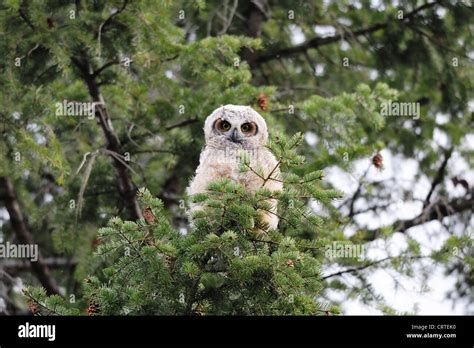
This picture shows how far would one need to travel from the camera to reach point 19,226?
9.50 meters

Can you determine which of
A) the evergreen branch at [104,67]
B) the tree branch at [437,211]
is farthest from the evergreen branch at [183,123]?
the tree branch at [437,211]

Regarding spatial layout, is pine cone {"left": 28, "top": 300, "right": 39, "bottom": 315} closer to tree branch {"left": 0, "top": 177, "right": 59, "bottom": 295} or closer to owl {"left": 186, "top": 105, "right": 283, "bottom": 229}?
owl {"left": 186, "top": 105, "right": 283, "bottom": 229}

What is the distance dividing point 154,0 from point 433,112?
4214 mm

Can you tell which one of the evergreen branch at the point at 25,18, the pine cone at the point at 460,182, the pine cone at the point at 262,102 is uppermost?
the evergreen branch at the point at 25,18

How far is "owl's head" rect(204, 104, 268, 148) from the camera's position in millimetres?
7230

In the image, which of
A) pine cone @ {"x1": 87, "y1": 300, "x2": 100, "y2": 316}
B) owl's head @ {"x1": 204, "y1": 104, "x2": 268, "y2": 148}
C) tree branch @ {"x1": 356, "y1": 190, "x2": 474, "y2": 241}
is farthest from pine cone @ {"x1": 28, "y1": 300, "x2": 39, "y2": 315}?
tree branch @ {"x1": 356, "y1": 190, "x2": 474, "y2": 241}

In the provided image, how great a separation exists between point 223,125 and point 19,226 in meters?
3.16

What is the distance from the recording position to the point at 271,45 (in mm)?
10977

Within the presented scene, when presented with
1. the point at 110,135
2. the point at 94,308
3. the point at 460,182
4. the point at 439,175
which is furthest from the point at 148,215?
the point at 439,175

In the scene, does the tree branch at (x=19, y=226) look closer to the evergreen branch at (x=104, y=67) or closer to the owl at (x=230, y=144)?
the evergreen branch at (x=104, y=67)

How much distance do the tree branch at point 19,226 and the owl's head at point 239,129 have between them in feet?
9.42

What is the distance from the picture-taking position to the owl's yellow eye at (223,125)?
7.32m
